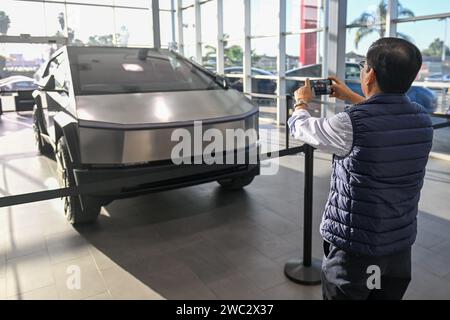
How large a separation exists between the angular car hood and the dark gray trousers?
1.70 metres

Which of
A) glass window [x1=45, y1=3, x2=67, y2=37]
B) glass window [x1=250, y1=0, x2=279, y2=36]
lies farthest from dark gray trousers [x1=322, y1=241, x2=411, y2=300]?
glass window [x1=45, y1=3, x2=67, y2=37]

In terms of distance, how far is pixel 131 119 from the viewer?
108 inches

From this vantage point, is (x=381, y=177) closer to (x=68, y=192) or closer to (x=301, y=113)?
(x=301, y=113)

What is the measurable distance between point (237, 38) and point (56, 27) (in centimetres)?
603

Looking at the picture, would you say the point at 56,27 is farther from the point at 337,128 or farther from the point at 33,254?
the point at 337,128

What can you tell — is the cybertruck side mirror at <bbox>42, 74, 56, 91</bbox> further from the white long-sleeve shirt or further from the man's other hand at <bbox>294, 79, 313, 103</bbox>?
the white long-sleeve shirt

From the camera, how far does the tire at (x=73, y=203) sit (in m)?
2.88

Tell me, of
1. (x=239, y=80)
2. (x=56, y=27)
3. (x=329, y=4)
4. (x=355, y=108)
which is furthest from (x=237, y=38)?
(x=355, y=108)

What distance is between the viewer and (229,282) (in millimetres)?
2367

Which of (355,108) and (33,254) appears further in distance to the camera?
(33,254)

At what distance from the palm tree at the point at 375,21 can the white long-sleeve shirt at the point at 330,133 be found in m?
5.15

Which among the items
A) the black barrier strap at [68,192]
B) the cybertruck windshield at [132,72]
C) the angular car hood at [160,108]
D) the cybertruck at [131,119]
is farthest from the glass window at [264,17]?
the black barrier strap at [68,192]

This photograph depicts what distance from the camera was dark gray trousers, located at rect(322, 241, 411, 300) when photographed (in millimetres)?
1380

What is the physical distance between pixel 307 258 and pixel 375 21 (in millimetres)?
4870
